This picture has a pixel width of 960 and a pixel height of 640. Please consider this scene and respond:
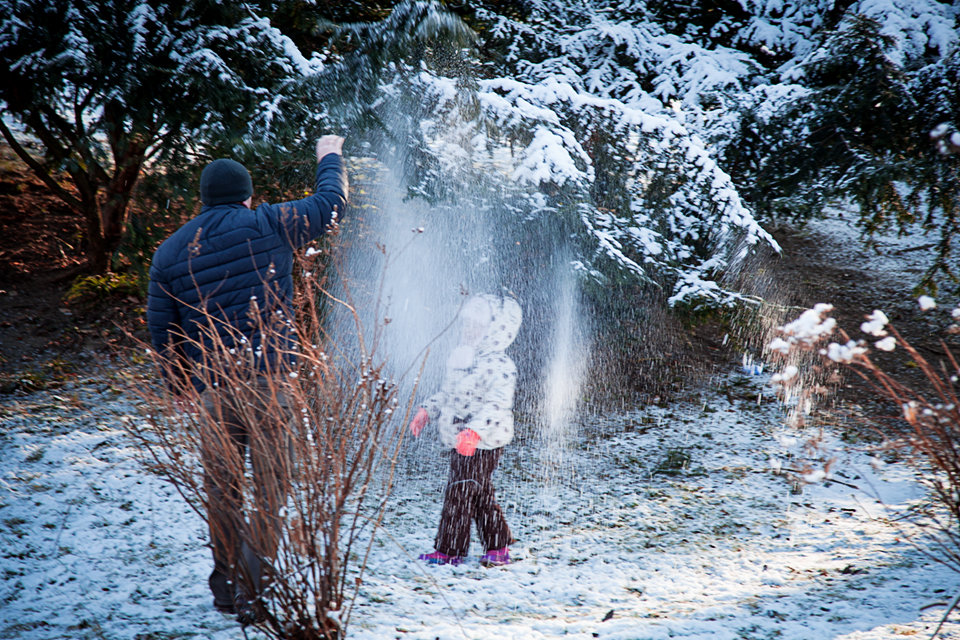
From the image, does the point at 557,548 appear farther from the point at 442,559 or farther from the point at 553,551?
the point at 442,559

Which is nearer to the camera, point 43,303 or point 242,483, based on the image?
point 242,483

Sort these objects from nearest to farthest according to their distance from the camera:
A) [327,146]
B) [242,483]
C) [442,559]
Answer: [242,483]
[327,146]
[442,559]

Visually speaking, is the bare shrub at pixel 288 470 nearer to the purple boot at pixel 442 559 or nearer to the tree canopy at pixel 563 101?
the purple boot at pixel 442 559

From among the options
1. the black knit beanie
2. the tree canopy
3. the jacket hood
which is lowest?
the jacket hood

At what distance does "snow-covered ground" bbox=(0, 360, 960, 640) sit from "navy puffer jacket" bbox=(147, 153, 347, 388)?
47cm

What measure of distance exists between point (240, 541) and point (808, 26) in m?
6.92

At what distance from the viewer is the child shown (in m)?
3.28

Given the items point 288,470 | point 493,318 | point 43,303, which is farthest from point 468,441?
point 43,303

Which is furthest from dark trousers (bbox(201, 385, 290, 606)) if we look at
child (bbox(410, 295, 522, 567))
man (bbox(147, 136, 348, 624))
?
child (bbox(410, 295, 522, 567))

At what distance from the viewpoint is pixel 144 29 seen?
398 cm

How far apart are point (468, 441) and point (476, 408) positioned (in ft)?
0.58

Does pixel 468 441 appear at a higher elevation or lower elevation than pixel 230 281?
lower

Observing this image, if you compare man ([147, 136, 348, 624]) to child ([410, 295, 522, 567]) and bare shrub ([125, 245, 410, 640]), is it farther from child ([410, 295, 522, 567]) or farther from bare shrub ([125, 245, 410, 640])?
child ([410, 295, 522, 567])

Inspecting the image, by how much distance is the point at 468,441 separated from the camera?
3258 millimetres
